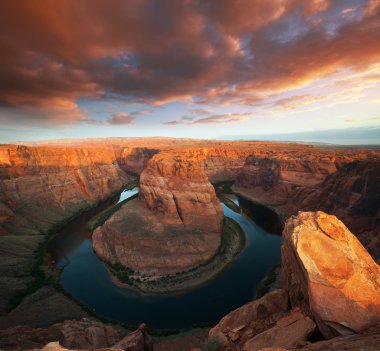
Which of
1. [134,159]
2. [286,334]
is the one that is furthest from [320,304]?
[134,159]

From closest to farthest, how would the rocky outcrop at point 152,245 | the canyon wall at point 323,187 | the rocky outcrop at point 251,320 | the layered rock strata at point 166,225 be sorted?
the rocky outcrop at point 251,320 → the rocky outcrop at point 152,245 → the layered rock strata at point 166,225 → the canyon wall at point 323,187

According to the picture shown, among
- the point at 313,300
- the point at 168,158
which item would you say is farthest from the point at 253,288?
the point at 168,158

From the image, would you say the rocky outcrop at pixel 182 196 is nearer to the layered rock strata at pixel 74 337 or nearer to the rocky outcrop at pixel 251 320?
the layered rock strata at pixel 74 337

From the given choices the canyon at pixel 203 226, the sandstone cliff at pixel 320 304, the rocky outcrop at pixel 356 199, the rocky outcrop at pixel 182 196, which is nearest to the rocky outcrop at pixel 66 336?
the canyon at pixel 203 226

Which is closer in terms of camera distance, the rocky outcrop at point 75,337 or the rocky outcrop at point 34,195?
the rocky outcrop at point 75,337

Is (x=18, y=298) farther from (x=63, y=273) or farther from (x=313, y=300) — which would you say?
(x=313, y=300)

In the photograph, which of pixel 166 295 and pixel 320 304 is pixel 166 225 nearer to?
pixel 166 295
